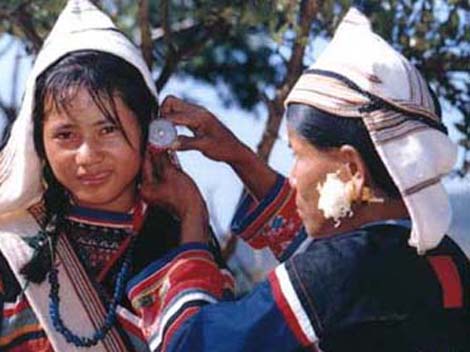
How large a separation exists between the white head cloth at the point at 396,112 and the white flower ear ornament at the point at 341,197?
0.09 metres

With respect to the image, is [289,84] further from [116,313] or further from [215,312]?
[215,312]

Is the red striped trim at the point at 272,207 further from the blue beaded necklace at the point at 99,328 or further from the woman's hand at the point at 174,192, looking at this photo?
the blue beaded necklace at the point at 99,328

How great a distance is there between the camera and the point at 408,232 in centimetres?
276

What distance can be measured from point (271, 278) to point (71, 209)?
69 centimetres

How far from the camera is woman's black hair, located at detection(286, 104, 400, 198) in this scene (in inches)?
109

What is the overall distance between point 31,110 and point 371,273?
918 millimetres

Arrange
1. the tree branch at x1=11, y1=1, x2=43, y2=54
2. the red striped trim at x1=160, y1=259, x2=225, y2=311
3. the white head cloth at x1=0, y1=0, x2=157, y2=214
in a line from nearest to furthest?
the red striped trim at x1=160, y1=259, x2=225, y2=311 < the white head cloth at x1=0, y1=0, x2=157, y2=214 < the tree branch at x1=11, y1=1, x2=43, y2=54

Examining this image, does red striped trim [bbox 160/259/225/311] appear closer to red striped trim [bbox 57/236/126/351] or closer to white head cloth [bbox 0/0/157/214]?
red striped trim [bbox 57/236/126/351]

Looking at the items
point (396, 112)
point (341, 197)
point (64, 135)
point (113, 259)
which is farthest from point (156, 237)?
point (396, 112)

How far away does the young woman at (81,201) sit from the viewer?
10.2 feet

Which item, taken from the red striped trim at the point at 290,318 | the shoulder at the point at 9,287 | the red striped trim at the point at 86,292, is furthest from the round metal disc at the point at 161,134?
the red striped trim at the point at 290,318

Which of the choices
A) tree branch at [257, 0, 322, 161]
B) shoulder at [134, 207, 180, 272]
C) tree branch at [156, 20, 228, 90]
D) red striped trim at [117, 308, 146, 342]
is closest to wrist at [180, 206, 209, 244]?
shoulder at [134, 207, 180, 272]

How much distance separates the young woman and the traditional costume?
0.32m

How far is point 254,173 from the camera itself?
340 cm
